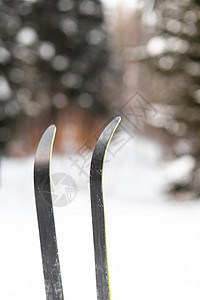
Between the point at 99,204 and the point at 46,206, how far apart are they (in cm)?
30

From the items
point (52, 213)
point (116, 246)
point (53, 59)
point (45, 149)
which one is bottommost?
point (116, 246)

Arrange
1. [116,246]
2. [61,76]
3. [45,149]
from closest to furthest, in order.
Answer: [45,149], [116,246], [61,76]

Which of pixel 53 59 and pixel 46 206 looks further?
pixel 53 59

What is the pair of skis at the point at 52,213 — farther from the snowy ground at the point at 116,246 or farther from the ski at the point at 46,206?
the snowy ground at the point at 116,246

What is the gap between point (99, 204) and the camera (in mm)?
1915

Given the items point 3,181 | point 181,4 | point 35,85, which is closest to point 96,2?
point 35,85

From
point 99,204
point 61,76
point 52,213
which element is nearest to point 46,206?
point 52,213

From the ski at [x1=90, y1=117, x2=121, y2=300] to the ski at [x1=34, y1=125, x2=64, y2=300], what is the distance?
245 millimetres

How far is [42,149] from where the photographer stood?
6.07 ft

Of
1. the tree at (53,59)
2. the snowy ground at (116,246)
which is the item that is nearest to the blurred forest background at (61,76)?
the tree at (53,59)

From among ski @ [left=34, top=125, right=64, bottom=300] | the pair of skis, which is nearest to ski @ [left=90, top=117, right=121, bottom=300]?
the pair of skis

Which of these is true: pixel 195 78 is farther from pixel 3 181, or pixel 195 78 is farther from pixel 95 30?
pixel 95 30

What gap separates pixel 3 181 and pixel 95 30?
564cm

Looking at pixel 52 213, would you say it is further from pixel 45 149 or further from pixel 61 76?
pixel 61 76
